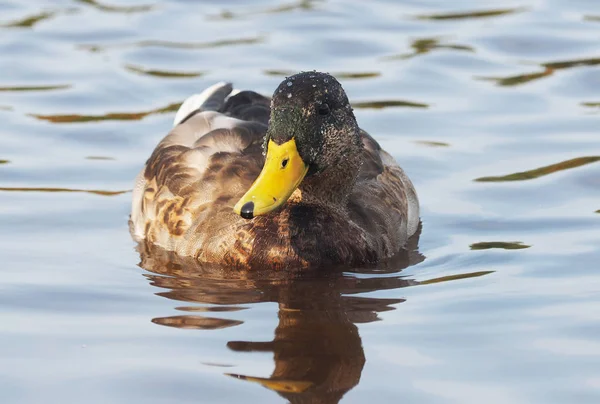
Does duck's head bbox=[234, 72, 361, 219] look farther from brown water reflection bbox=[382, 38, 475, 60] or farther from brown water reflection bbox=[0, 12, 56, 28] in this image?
brown water reflection bbox=[0, 12, 56, 28]

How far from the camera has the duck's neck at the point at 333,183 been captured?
9039 mm

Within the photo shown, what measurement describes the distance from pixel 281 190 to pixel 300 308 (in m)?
0.74

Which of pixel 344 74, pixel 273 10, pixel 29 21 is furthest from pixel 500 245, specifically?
A: pixel 29 21

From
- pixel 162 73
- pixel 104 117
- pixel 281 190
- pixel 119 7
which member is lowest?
pixel 104 117

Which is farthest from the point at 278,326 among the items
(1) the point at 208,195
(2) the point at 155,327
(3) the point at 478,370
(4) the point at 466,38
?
(4) the point at 466,38

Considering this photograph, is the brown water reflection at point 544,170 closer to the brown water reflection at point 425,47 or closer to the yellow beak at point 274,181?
the yellow beak at point 274,181

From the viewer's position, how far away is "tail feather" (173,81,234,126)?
11188 mm

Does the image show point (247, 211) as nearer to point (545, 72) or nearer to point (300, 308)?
point (300, 308)

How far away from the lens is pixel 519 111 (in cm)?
1291

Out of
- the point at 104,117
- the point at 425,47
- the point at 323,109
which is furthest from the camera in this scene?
the point at 425,47

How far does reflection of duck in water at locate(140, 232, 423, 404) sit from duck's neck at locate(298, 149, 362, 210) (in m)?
0.52

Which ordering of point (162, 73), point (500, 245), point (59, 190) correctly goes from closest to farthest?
point (500, 245) < point (59, 190) < point (162, 73)

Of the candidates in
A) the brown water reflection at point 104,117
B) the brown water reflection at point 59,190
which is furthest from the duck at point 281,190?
the brown water reflection at point 104,117

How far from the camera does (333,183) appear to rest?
9.11m
